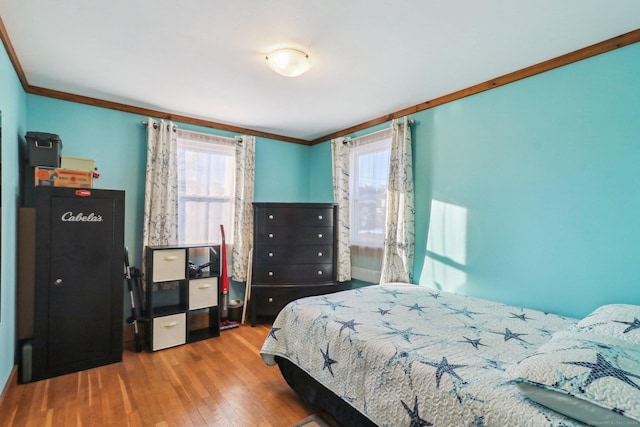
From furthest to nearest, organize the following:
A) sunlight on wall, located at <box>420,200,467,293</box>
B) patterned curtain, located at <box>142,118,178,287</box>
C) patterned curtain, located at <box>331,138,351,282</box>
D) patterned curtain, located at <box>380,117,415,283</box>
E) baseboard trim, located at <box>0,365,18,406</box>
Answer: patterned curtain, located at <box>331,138,351,282</box>, patterned curtain, located at <box>142,118,178,287</box>, patterned curtain, located at <box>380,117,415,283</box>, sunlight on wall, located at <box>420,200,467,293</box>, baseboard trim, located at <box>0,365,18,406</box>

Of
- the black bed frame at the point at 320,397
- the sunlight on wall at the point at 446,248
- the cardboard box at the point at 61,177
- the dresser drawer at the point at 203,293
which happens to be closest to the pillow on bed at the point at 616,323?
the sunlight on wall at the point at 446,248

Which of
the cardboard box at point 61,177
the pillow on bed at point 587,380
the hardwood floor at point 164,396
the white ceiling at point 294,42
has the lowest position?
the hardwood floor at point 164,396

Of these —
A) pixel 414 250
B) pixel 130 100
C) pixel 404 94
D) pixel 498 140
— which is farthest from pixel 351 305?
pixel 130 100

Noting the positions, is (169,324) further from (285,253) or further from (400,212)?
(400,212)

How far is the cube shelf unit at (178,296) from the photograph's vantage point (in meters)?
2.87

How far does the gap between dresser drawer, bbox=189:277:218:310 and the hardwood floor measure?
0.51 m

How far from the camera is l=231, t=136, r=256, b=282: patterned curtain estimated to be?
369cm

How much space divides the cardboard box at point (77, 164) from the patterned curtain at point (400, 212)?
8.99 ft

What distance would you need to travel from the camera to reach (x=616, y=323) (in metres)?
1.49

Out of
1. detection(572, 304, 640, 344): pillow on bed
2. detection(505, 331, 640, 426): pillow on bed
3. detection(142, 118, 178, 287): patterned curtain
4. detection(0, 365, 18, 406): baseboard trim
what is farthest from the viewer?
detection(142, 118, 178, 287): patterned curtain

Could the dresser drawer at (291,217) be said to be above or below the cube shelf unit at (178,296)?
above

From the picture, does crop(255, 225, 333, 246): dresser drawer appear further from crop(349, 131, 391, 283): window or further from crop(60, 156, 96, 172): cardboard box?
crop(60, 156, 96, 172): cardboard box

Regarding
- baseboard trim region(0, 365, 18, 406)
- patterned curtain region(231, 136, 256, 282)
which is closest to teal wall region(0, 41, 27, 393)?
baseboard trim region(0, 365, 18, 406)

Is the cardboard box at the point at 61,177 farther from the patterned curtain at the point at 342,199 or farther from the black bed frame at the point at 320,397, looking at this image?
the patterned curtain at the point at 342,199
